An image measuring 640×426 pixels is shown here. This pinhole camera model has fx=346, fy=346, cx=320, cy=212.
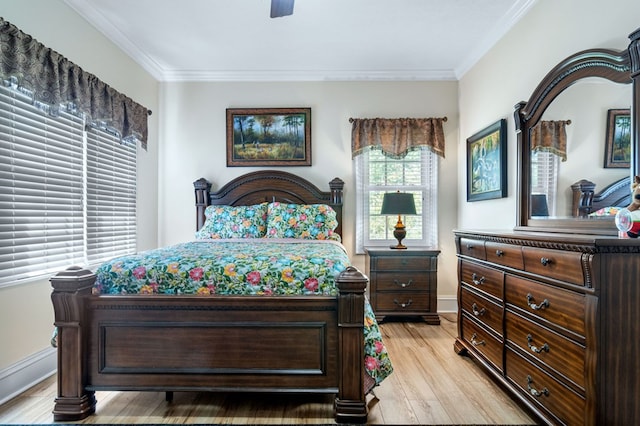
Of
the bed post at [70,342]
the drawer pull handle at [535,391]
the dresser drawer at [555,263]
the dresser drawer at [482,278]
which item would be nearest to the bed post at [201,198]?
the bed post at [70,342]

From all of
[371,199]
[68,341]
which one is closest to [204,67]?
[371,199]

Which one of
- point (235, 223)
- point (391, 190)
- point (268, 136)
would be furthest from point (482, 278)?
point (268, 136)

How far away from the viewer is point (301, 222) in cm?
348

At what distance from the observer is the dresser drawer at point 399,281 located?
350cm

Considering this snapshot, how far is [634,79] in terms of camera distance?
162 cm

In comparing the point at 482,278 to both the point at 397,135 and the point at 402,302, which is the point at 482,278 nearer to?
the point at 402,302

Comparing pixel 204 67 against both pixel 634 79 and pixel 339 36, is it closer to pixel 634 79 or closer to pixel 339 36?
pixel 339 36

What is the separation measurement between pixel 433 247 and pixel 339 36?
2.45m

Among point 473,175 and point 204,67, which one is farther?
point 204,67

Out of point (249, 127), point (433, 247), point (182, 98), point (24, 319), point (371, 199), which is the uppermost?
point (182, 98)

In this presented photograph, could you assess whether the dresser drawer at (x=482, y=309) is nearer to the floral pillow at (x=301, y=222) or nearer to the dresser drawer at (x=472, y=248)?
the dresser drawer at (x=472, y=248)

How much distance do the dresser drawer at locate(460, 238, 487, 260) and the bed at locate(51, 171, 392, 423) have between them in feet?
3.26

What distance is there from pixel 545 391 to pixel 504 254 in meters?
0.70

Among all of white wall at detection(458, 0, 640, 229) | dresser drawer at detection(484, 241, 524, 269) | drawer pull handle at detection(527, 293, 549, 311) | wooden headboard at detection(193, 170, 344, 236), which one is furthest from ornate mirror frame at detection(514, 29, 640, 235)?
wooden headboard at detection(193, 170, 344, 236)
